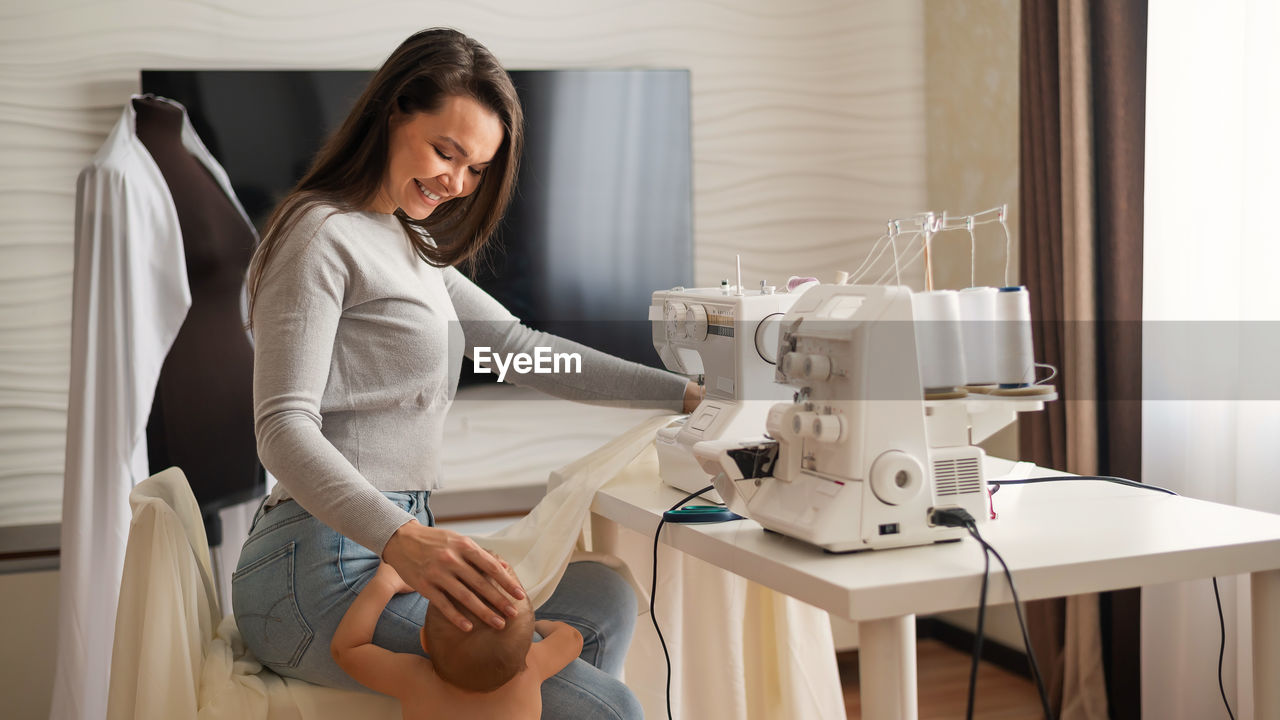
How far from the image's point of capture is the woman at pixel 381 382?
127 centimetres

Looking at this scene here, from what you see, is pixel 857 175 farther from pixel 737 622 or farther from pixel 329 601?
pixel 329 601

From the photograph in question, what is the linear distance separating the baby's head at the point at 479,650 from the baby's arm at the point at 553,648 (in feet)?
0.19

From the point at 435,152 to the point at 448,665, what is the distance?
0.72 meters

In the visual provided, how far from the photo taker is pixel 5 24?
8.06ft

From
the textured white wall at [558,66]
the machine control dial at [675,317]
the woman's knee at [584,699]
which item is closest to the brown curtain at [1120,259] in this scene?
the textured white wall at [558,66]

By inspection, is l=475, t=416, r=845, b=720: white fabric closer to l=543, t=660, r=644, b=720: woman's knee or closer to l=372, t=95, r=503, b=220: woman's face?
l=543, t=660, r=644, b=720: woman's knee

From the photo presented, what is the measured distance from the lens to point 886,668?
116cm

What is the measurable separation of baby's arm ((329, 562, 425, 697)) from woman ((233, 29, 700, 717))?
32mm

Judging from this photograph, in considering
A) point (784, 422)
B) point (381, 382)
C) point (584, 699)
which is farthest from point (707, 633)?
point (381, 382)

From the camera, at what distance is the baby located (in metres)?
1.27

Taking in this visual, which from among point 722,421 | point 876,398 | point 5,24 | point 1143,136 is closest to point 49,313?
point 5,24

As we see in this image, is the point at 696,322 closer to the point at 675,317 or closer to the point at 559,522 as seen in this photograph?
the point at 675,317

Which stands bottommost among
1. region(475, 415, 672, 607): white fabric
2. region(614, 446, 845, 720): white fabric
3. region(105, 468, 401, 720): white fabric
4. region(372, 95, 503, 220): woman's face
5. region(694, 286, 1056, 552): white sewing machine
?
region(614, 446, 845, 720): white fabric

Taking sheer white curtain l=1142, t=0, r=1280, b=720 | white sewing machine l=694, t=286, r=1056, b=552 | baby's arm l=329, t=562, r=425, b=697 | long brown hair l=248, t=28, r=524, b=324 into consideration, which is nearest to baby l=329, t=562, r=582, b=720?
baby's arm l=329, t=562, r=425, b=697
